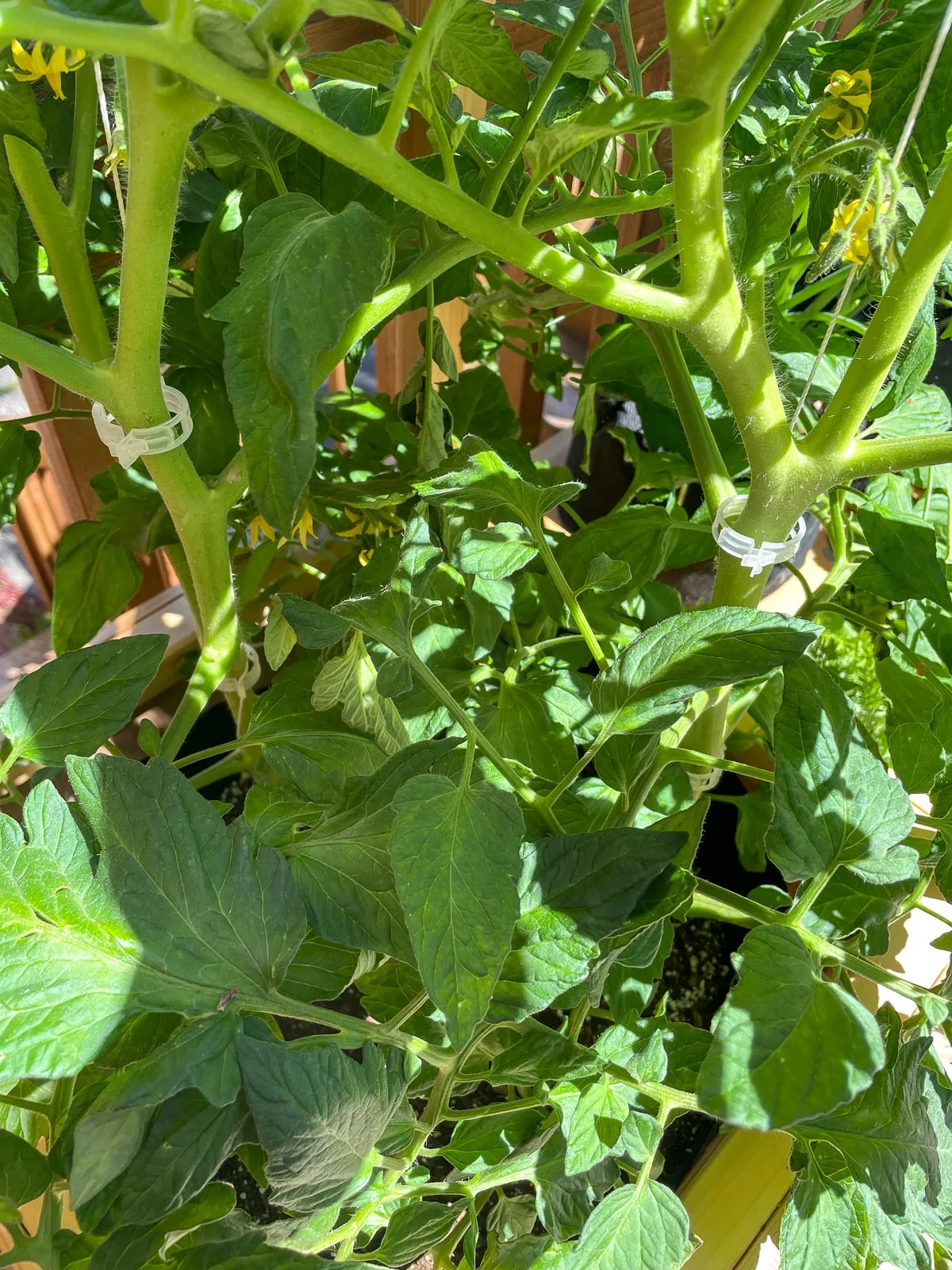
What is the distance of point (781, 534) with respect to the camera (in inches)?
15.3

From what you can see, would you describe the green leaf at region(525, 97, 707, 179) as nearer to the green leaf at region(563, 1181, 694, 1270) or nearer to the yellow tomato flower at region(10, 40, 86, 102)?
the yellow tomato flower at region(10, 40, 86, 102)

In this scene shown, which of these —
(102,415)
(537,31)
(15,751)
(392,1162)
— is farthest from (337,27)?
(392,1162)

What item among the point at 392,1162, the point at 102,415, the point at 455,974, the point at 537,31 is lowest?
the point at 392,1162

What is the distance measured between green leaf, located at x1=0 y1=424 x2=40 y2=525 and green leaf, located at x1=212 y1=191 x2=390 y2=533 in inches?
12.3

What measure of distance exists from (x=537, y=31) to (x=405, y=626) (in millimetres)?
597

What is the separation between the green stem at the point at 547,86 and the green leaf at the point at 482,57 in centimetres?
1

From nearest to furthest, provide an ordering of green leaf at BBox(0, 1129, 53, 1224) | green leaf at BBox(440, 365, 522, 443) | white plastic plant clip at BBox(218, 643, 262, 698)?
green leaf at BBox(0, 1129, 53, 1224) < white plastic plant clip at BBox(218, 643, 262, 698) < green leaf at BBox(440, 365, 522, 443)

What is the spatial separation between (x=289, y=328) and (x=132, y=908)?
0.19 metres

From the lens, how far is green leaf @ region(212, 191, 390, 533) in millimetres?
250

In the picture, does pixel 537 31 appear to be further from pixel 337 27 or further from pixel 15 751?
pixel 15 751

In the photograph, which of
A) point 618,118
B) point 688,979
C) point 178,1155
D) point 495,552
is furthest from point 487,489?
point 688,979

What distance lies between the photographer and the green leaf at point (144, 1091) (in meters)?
0.27

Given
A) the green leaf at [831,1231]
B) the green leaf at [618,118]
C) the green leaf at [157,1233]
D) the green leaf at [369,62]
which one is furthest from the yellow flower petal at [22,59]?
the green leaf at [831,1231]

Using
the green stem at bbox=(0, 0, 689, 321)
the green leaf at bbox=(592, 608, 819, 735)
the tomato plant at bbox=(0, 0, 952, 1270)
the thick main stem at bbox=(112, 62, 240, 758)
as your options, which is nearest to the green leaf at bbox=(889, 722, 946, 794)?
the tomato plant at bbox=(0, 0, 952, 1270)
